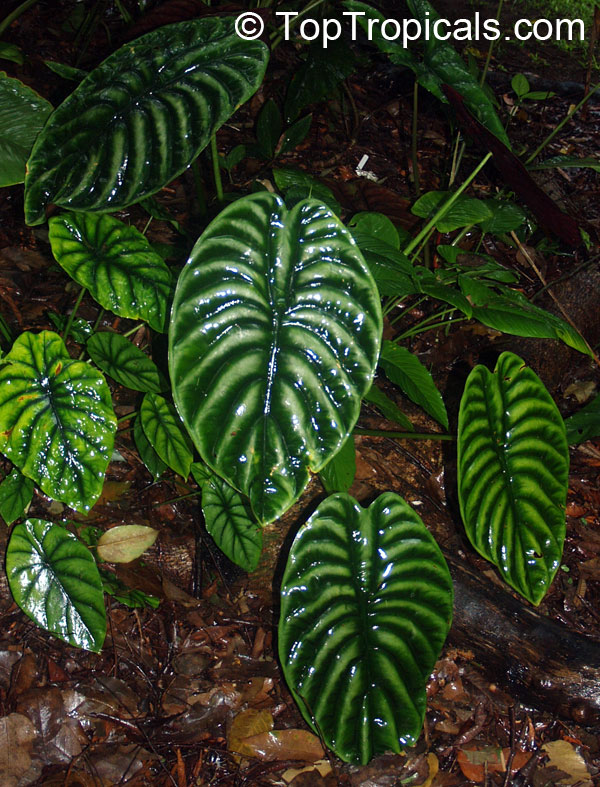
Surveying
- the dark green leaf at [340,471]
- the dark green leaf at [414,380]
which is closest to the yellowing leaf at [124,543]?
the dark green leaf at [340,471]

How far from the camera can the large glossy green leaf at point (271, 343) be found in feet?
3.19

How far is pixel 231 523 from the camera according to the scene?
1.50 m

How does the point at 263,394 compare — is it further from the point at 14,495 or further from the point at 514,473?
the point at 14,495

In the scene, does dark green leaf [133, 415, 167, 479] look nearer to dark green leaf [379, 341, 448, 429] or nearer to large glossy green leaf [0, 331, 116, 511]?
large glossy green leaf [0, 331, 116, 511]

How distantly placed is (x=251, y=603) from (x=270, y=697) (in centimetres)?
22

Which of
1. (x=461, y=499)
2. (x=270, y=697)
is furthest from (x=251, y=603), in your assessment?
(x=461, y=499)

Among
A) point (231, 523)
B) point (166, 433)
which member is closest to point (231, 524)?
point (231, 523)

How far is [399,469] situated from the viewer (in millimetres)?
1817

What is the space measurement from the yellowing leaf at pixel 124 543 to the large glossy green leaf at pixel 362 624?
570 millimetres

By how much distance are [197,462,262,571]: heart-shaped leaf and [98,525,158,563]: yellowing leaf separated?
0.62ft

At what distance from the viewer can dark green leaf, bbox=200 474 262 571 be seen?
149cm

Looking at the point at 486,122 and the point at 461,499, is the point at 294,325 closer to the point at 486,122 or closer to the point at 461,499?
the point at 461,499

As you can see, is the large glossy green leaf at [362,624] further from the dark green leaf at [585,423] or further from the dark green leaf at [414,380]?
the dark green leaf at [585,423]

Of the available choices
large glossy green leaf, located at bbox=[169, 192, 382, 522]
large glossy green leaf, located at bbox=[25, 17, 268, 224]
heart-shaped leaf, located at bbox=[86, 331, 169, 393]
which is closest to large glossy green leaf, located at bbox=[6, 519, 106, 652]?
heart-shaped leaf, located at bbox=[86, 331, 169, 393]
